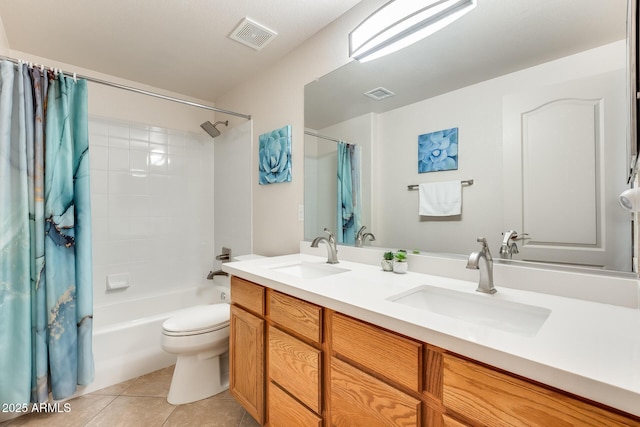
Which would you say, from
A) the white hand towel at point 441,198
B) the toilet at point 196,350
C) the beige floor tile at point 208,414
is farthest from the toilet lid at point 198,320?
the white hand towel at point 441,198

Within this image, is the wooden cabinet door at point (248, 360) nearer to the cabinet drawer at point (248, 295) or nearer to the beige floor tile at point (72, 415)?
the cabinet drawer at point (248, 295)

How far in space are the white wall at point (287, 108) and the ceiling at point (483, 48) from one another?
23 cm

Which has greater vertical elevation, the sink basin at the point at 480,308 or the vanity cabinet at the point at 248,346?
the sink basin at the point at 480,308

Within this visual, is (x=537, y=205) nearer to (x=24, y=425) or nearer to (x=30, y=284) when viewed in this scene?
(x=30, y=284)

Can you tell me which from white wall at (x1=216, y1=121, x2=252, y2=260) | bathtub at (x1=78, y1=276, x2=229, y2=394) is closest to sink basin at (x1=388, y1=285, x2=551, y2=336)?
white wall at (x1=216, y1=121, x2=252, y2=260)

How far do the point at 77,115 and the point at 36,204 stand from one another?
1.95 feet

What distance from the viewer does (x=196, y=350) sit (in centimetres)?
169

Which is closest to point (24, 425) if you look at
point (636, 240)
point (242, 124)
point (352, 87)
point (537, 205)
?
point (242, 124)

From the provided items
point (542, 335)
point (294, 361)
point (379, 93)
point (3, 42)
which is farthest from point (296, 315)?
point (3, 42)

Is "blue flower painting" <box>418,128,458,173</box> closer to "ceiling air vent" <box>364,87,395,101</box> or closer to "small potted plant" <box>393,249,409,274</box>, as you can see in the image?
"ceiling air vent" <box>364,87,395,101</box>

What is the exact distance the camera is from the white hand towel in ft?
4.07

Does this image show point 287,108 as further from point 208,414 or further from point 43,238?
point 208,414

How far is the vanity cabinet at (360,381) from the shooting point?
1.87 feet

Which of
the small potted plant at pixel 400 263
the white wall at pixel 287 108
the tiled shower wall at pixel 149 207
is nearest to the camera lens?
the small potted plant at pixel 400 263
